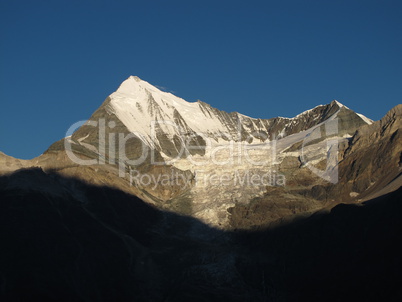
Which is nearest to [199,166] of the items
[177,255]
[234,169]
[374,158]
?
[234,169]

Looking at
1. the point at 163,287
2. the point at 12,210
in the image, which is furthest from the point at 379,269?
the point at 12,210

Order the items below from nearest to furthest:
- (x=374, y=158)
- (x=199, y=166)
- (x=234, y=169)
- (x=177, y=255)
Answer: (x=177, y=255), (x=374, y=158), (x=234, y=169), (x=199, y=166)

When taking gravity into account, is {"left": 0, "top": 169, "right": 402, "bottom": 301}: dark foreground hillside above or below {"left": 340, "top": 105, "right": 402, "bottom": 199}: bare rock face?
below

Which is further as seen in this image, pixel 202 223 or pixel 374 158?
pixel 374 158

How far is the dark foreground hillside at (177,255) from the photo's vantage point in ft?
350

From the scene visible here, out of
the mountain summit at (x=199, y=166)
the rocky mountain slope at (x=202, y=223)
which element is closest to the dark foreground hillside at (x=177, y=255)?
the rocky mountain slope at (x=202, y=223)

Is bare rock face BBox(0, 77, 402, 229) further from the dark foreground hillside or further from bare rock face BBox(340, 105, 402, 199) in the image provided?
the dark foreground hillside

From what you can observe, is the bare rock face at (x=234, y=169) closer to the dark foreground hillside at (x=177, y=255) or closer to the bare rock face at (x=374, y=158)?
the bare rock face at (x=374, y=158)

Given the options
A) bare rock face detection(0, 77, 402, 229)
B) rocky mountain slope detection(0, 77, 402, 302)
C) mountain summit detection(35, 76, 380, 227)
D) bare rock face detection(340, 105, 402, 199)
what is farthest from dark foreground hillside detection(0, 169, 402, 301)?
bare rock face detection(340, 105, 402, 199)

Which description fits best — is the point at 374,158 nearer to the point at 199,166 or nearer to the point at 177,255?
the point at 199,166

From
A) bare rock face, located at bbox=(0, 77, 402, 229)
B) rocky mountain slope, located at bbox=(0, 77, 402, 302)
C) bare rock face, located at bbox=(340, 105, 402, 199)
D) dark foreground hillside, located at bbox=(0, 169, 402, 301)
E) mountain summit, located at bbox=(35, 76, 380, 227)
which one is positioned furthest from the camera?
mountain summit, located at bbox=(35, 76, 380, 227)

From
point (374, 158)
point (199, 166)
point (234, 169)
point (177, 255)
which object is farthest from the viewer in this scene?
point (199, 166)

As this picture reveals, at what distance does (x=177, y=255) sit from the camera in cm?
12788

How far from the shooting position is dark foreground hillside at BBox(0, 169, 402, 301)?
10669 centimetres
